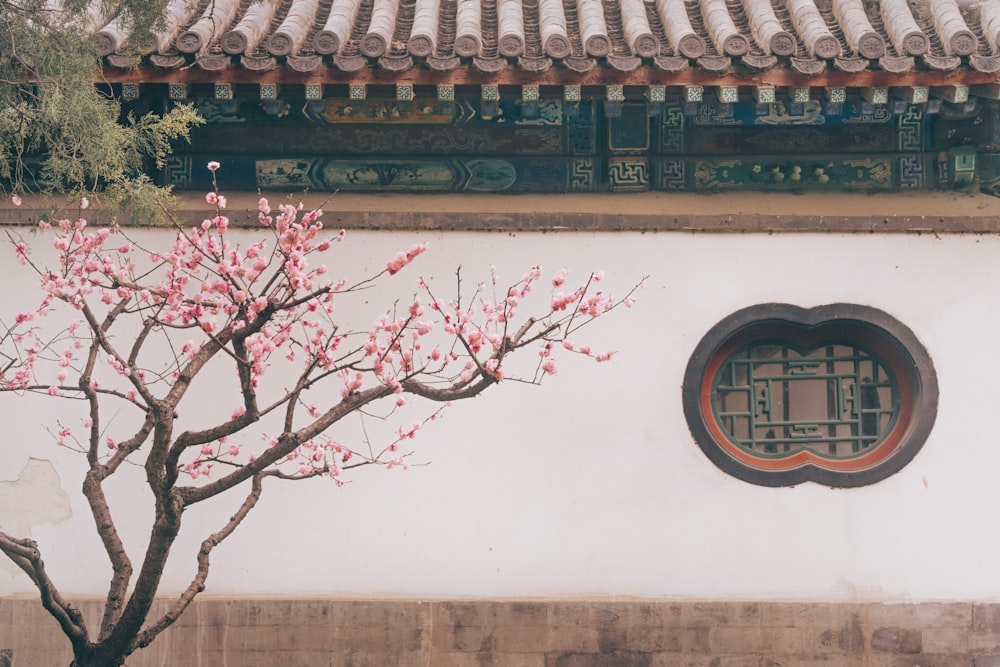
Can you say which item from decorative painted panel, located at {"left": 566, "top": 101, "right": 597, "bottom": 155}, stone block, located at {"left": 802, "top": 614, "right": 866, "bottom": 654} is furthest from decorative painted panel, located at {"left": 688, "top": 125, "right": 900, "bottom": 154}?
stone block, located at {"left": 802, "top": 614, "right": 866, "bottom": 654}

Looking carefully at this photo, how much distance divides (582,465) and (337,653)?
5.48ft

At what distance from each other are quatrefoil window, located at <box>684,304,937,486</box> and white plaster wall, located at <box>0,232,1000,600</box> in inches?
4.2

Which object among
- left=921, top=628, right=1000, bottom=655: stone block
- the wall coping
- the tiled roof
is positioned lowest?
left=921, top=628, right=1000, bottom=655: stone block

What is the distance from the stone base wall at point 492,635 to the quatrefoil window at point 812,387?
881mm

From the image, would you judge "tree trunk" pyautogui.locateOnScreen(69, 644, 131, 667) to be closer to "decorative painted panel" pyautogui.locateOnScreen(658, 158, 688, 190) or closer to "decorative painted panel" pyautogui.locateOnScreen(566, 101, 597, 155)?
"decorative painted panel" pyautogui.locateOnScreen(566, 101, 597, 155)

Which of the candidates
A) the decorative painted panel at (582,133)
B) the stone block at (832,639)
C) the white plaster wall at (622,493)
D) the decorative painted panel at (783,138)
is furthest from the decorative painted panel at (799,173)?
the stone block at (832,639)

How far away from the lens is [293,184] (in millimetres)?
7328

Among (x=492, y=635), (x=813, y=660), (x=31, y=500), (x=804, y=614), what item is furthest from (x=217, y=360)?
(x=813, y=660)

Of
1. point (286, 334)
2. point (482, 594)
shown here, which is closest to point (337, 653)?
point (482, 594)

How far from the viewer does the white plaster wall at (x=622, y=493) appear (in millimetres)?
6879

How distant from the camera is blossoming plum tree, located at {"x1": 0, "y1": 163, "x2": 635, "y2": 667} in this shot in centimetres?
498

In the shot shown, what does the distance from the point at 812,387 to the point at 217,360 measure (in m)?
3.37

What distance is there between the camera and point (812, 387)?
7199 millimetres

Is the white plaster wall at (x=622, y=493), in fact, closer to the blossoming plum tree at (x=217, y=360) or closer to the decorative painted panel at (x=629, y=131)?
the blossoming plum tree at (x=217, y=360)
